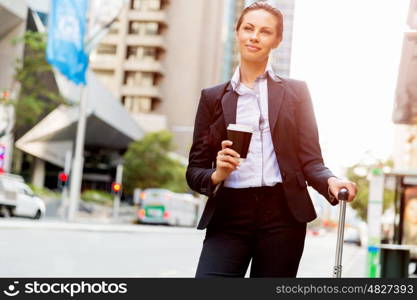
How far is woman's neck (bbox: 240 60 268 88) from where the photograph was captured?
306cm

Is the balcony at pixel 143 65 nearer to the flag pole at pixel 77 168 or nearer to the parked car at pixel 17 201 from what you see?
the parked car at pixel 17 201

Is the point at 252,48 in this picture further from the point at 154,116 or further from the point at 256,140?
the point at 154,116

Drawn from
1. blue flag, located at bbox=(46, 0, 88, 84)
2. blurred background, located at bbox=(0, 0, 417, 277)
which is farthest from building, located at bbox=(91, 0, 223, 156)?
blue flag, located at bbox=(46, 0, 88, 84)

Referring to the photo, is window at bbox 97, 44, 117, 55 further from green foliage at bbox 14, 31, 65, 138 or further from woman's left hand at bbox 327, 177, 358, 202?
woman's left hand at bbox 327, 177, 358, 202

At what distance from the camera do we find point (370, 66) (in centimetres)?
655

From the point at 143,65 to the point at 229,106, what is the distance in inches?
2769

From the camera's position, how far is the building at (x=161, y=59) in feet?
236

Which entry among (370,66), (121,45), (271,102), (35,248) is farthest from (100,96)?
(271,102)

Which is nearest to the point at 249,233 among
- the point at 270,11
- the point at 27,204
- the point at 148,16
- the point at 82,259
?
the point at 270,11

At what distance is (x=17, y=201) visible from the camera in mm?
29172

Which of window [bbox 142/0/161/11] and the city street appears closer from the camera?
the city street

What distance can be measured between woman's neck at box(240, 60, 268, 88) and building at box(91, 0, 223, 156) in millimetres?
68009

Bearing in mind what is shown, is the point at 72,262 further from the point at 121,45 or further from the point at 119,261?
the point at 121,45

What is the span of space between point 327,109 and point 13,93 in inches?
1166
